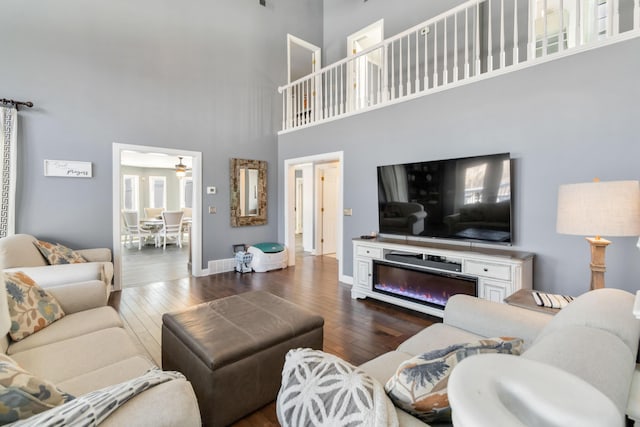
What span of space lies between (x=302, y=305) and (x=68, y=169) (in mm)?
3601

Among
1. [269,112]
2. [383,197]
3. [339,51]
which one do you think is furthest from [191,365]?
[339,51]

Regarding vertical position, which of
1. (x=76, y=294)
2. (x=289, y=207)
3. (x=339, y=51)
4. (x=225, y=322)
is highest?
(x=339, y=51)

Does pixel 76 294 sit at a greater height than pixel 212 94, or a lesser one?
lesser

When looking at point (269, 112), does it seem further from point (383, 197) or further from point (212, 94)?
point (383, 197)

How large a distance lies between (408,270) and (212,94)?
439cm

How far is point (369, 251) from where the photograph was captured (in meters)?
3.88

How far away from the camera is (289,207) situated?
5.99m

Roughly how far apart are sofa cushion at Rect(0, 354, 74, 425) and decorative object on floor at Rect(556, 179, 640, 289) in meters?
2.74

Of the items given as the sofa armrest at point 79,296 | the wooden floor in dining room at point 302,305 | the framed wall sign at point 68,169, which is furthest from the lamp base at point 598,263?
the framed wall sign at point 68,169

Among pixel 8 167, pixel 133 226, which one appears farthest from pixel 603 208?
pixel 133 226

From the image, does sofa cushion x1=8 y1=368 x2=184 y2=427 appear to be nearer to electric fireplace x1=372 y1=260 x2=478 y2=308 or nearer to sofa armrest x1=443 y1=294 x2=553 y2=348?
sofa armrest x1=443 y1=294 x2=553 y2=348

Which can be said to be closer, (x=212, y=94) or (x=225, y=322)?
(x=225, y=322)

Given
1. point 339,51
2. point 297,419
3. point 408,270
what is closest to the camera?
point 297,419

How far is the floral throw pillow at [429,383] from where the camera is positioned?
3.05 ft
